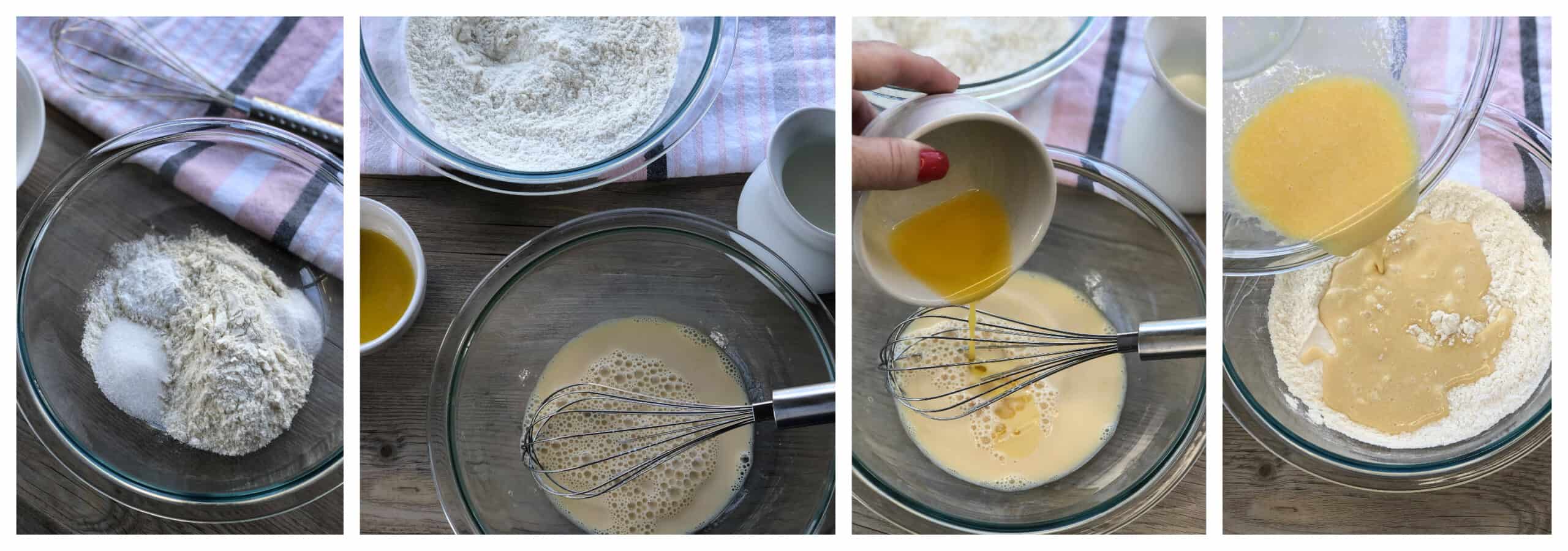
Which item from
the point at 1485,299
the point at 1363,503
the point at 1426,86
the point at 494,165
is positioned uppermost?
the point at 1426,86

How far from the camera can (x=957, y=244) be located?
938 mm

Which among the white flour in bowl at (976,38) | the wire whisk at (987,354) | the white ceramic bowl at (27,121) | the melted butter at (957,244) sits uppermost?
the white flour in bowl at (976,38)

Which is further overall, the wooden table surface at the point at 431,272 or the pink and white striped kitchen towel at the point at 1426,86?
the wooden table surface at the point at 431,272

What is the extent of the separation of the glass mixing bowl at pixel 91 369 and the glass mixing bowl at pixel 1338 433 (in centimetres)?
100

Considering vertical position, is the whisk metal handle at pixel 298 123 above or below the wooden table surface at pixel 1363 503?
above

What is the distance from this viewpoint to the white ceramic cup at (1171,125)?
39.6 inches

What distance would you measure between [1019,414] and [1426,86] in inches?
21.2

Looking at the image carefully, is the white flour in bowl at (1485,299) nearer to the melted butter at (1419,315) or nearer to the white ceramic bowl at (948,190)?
the melted butter at (1419,315)

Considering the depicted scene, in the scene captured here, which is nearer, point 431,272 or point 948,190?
point 948,190

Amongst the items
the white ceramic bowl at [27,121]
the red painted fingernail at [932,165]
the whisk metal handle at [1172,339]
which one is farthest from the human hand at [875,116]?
the white ceramic bowl at [27,121]

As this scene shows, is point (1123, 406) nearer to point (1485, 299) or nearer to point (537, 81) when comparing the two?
point (1485, 299)

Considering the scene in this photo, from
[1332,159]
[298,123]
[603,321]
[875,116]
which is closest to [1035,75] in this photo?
[875,116]
